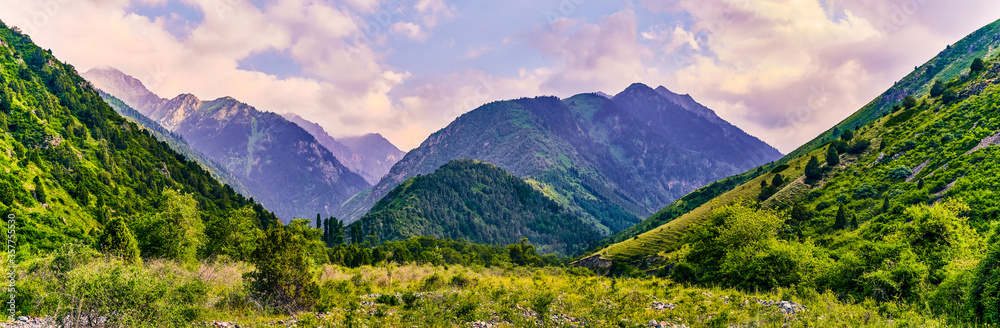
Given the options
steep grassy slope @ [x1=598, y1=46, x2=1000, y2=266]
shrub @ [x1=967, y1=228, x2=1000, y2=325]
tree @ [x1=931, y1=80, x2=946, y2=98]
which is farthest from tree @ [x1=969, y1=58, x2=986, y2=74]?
shrub @ [x1=967, y1=228, x2=1000, y2=325]

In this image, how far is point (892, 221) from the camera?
49719 millimetres

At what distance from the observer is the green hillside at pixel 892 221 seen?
1027 inches

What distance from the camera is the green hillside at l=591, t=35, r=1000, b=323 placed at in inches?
1027

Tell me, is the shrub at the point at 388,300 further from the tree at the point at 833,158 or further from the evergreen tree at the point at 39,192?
the tree at the point at 833,158

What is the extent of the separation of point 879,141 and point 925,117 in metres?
8.98

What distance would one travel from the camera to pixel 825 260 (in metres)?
36.2

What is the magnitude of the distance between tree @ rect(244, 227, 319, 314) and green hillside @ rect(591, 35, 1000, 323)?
34.5m

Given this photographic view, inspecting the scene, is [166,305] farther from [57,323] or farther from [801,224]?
[801,224]

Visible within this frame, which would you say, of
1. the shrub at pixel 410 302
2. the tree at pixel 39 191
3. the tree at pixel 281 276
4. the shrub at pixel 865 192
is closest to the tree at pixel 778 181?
the shrub at pixel 865 192

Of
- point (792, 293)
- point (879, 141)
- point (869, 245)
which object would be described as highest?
point (879, 141)

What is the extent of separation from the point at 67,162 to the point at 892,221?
147 meters

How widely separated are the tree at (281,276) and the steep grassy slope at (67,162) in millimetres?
28471

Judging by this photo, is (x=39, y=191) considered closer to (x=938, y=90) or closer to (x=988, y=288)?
(x=988, y=288)

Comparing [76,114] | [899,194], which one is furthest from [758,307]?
[76,114]
